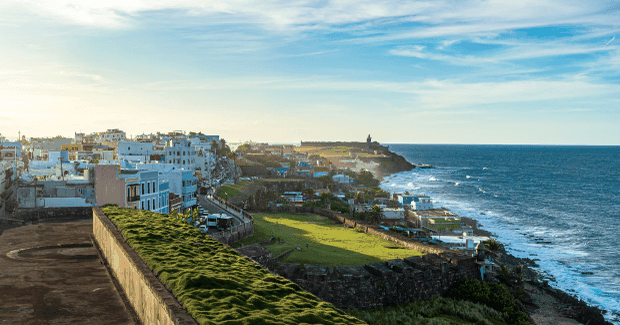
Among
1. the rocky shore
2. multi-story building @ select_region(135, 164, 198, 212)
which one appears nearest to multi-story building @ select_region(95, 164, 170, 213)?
multi-story building @ select_region(135, 164, 198, 212)

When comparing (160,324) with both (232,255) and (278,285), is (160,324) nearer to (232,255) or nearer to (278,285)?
(278,285)

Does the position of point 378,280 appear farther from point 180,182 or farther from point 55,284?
point 180,182

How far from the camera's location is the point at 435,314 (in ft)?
82.6

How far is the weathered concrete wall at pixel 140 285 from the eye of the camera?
8.93m

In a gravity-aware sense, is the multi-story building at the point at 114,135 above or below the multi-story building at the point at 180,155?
above

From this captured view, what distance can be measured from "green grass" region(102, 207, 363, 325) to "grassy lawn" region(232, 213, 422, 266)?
55.3 ft

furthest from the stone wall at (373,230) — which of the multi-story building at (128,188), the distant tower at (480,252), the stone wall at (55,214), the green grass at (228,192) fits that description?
the green grass at (228,192)

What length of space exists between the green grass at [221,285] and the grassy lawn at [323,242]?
664 inches

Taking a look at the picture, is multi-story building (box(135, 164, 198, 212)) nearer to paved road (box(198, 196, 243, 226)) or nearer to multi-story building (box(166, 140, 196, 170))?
paved road (box(198, 196, 243, 226))

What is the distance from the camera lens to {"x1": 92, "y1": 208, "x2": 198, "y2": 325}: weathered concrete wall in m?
8.93

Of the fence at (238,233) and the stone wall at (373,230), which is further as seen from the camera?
the fence at (238,233)

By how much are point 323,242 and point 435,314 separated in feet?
48.5

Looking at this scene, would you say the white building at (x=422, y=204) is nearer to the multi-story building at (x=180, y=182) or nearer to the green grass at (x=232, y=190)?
the green grass at (x=232, y=190)

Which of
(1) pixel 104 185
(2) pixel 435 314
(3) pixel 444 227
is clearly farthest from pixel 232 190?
(2) pixel 435 314
